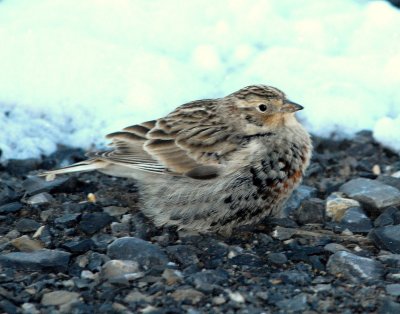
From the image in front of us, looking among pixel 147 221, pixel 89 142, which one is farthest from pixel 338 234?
pixel 89 142

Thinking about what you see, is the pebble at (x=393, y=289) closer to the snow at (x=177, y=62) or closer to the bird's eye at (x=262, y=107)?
the bird's eye at (x=262, y=107)

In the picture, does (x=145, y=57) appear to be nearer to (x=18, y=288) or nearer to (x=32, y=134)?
(x=32, y=134)

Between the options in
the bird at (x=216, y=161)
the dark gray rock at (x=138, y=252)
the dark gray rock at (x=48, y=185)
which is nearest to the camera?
the dark gray rock at (x=138, y=252)

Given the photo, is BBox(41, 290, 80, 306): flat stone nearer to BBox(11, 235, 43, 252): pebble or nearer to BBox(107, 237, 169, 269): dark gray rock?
BBox(107, 237, 169, 269): dark gray rock

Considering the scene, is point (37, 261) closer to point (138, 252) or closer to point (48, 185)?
point (138, 252)

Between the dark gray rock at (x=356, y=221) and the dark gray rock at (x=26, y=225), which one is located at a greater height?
the dark gray rock at (x=356, y=221)

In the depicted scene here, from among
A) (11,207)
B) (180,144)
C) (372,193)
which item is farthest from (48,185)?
(372,193)

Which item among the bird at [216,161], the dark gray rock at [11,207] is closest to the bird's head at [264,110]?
the bird at [216,161]

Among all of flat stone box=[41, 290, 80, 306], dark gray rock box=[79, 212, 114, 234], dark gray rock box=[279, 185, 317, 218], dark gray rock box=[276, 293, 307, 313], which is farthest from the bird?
flat stone box=[41, 290, 80, 306]
